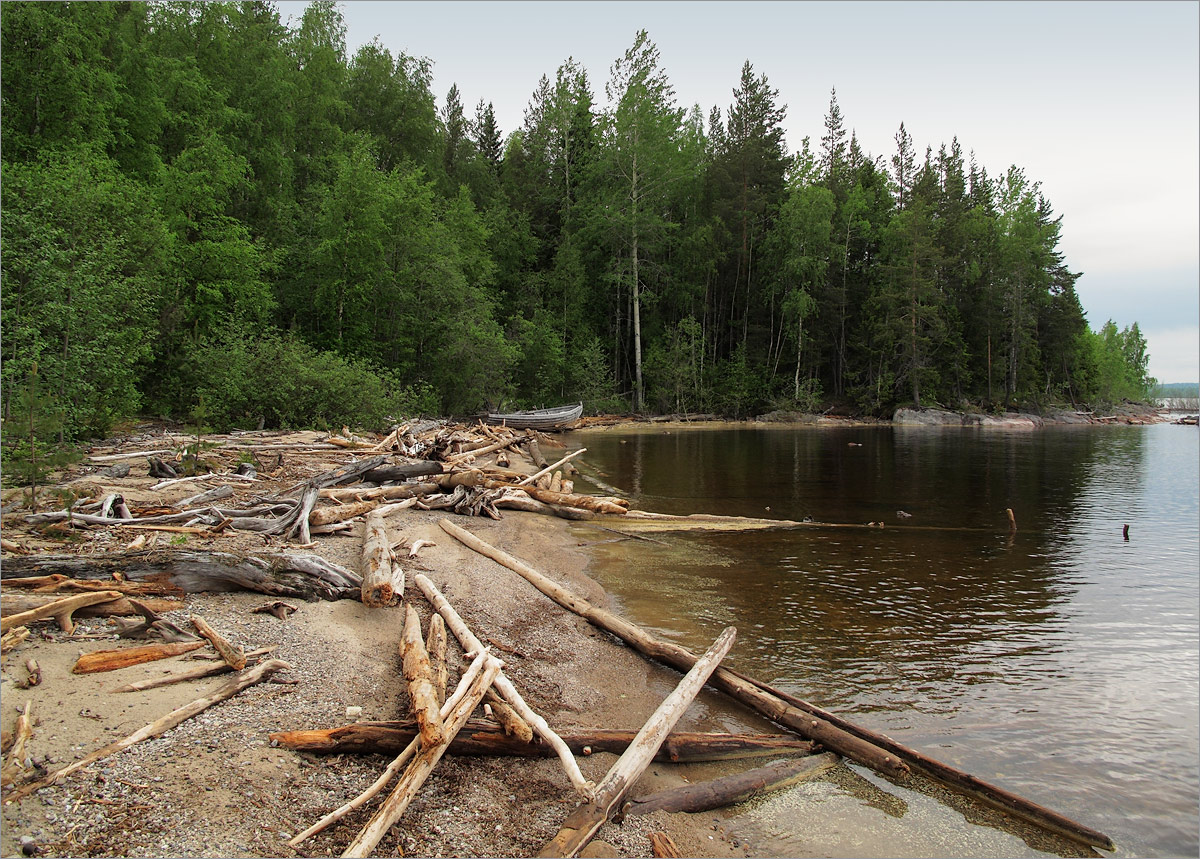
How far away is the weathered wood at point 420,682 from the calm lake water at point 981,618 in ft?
10.1

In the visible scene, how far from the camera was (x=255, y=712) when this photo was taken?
4.16m

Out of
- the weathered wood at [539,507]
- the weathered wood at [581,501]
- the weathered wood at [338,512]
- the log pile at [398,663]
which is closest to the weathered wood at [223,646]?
the log pile at [398,663]

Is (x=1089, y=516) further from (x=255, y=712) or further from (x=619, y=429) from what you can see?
(x=619, y=429)

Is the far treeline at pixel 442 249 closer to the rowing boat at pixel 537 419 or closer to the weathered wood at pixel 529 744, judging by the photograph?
the rowing boat at pixel 537 419

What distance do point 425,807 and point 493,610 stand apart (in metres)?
3.59

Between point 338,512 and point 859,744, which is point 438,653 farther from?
point 338,512

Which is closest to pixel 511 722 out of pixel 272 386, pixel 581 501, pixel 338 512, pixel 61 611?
pixel 61 611

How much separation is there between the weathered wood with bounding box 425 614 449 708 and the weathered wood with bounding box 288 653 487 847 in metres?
0.15

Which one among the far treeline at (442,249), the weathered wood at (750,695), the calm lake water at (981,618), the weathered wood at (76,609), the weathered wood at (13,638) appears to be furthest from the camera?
the far treeline at (442,249)

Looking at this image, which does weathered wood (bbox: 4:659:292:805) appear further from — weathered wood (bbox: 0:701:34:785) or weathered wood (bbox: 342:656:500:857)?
weathered wood (bbox: 342:656:500:857)

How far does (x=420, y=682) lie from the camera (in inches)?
179

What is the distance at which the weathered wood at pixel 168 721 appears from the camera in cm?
312

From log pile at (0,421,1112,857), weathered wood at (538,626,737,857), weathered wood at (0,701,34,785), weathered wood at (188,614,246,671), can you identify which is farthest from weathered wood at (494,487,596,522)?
weathered wood at (0,701,34,785)

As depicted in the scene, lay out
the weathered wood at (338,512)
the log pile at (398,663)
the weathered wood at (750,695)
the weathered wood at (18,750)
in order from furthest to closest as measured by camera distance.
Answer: the weathered wood at (338,512)
the weathered wood at (750,695)
the log pile at (398,663)
the weathered wood at (18,750)
